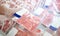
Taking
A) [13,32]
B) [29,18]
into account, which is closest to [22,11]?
[29,18]

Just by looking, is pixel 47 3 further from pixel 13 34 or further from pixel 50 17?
pixel 13 34

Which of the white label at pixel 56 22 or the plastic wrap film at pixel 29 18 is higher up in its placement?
the white label at pixel 56 22

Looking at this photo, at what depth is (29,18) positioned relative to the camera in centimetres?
84

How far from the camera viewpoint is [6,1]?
3.16 feet

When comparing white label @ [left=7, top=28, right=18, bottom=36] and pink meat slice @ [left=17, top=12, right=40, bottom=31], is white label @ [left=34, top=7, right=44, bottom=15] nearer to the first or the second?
pink meat slice @ [left=17, top=12, right=40, bottom=31]

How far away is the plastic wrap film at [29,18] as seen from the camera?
765mm

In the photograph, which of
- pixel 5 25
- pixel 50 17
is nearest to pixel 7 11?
pixel 5 25

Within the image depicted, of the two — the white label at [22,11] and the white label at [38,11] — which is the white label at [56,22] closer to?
the white label at [38,11]

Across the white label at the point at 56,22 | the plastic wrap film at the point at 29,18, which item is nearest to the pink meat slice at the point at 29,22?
the plastic wrap film at the point at 29,18

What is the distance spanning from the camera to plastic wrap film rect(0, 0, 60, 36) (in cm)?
76

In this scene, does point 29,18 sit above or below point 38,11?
below

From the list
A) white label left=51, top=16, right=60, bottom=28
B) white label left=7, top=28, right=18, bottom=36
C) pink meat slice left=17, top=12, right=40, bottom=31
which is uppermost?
white label left=51, top=16, right=60, bottom=28

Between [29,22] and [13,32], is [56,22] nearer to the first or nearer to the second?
[29,22]

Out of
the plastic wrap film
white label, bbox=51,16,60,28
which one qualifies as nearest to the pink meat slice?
the plastic wrap film
